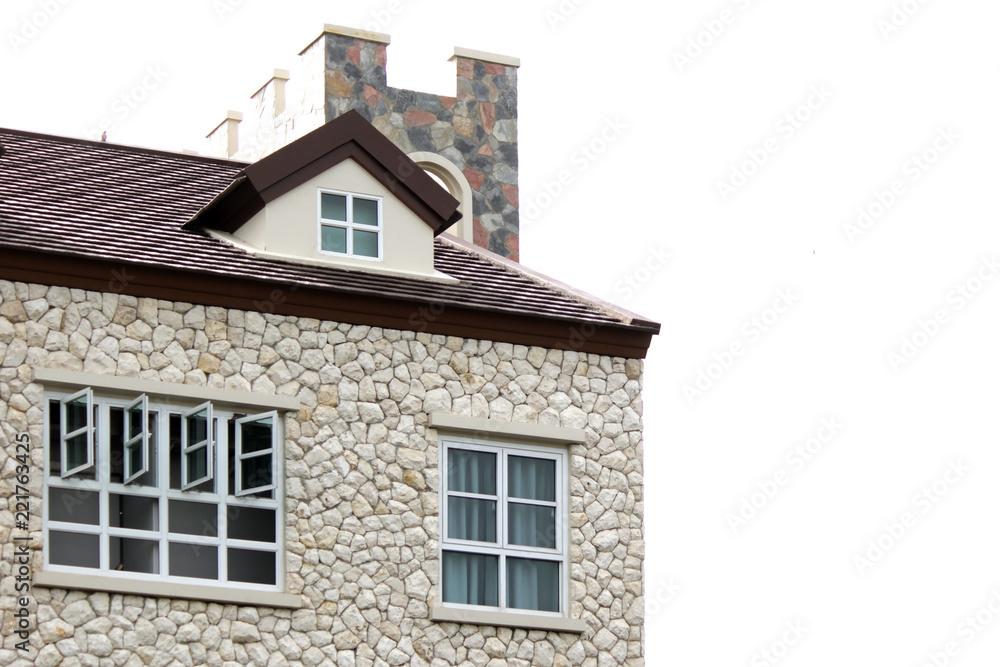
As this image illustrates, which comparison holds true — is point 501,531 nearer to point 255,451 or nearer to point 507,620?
point 507,620

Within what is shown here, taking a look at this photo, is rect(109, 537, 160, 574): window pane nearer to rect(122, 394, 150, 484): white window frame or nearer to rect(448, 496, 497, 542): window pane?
rect(122, 394, 150, 484): white window frame

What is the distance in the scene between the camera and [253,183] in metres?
19.7

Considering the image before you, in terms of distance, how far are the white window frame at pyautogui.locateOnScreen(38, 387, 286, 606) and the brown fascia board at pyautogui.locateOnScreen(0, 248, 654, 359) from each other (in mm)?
1096

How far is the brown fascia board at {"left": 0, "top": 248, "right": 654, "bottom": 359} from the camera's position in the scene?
17.9 meters

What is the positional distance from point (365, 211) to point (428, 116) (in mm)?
9269

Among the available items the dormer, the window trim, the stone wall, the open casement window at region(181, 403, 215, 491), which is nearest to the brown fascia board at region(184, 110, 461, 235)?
the dormer

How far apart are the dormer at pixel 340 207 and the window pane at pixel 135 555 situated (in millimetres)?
3525

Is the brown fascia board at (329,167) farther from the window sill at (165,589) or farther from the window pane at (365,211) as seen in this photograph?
the window sill at (165,589)

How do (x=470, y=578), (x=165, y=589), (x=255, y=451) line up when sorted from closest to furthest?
(x=165, y=589) → (x=255, y=451) → (x=470, y=578)

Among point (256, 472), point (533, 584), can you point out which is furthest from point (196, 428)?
point (533, 584)

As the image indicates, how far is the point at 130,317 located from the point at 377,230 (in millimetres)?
3228

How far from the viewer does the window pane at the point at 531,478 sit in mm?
19375

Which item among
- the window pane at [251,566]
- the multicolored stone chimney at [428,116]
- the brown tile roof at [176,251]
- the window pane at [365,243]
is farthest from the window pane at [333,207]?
the multicolored stone chimney at [428,116]

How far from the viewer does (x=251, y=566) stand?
59.6ft
